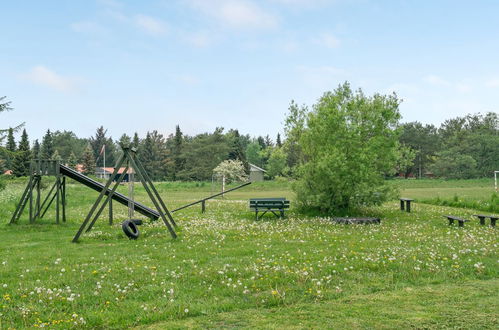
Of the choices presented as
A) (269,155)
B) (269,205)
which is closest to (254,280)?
(269,205)

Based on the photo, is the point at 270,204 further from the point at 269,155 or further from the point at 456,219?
the point at 269,155

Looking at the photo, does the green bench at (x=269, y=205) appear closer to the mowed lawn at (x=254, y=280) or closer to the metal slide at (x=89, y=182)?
the metal slide at (x=89, y=182)

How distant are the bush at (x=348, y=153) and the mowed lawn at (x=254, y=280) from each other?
5.16 m

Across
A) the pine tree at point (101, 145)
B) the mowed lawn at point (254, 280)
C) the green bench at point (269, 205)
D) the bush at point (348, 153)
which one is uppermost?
the pine tree at point (101, 145)

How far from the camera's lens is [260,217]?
1888 cm

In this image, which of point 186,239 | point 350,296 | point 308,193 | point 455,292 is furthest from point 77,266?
point 308,193

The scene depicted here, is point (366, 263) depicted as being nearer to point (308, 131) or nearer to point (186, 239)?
point (186, 239)

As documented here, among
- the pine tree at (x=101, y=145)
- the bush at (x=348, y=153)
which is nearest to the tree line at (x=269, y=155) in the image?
the pine tree at (x=101, y=145)

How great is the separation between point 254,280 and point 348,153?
41.2 feet

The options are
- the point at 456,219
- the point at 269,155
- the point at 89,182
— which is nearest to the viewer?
the point at 456,219

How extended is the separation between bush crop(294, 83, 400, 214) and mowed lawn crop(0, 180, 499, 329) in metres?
5.16

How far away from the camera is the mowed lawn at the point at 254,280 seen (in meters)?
5.61

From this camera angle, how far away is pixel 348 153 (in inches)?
734

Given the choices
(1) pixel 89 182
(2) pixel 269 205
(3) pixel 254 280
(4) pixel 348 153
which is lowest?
(3) pixel 254 280
